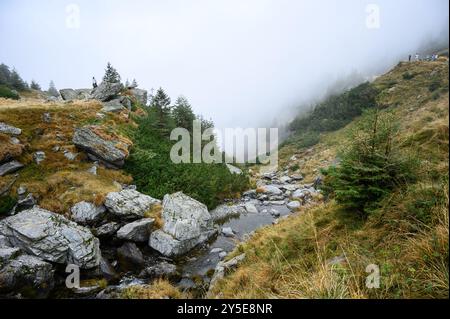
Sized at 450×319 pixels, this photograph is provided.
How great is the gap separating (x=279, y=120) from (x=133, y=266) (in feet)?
400

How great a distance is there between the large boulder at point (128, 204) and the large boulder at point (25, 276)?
3.35 meters

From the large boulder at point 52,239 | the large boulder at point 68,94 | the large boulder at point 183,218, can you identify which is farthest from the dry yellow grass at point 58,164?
the large boulder at point 68,94

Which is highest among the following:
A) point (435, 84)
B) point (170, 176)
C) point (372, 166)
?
point (435, 84)

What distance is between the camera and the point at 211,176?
17281mm

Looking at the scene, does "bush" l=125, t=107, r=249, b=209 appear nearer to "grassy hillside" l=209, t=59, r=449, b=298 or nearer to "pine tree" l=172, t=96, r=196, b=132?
"pine tree" l=172, t=96, r=196, b=132

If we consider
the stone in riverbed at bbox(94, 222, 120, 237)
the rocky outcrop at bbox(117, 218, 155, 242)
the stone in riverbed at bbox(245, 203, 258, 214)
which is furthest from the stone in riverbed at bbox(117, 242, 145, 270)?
the stone in riverbed at bbox(245, 203, 258, 214)

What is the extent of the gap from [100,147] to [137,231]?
22.8 feet

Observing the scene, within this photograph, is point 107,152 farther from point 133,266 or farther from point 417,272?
point 417,272

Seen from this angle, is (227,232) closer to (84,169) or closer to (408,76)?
(84,169)

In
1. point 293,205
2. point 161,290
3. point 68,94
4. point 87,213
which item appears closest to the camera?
point 161,290

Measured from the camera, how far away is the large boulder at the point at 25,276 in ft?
23.9

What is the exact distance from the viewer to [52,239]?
28.2ft

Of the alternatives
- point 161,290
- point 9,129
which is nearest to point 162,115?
point 9,129
